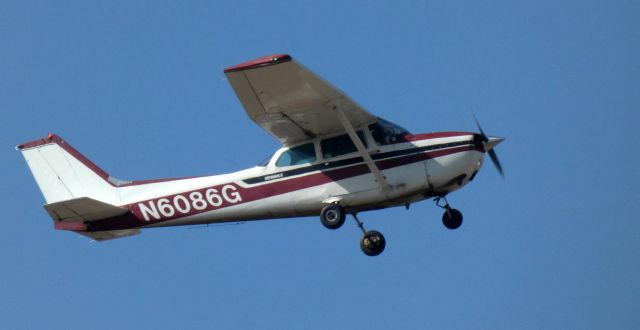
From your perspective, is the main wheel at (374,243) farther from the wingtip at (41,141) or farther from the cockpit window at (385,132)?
the wingtip at (41,141)

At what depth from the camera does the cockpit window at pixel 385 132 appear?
18219 millimetres

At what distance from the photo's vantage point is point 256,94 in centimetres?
1702

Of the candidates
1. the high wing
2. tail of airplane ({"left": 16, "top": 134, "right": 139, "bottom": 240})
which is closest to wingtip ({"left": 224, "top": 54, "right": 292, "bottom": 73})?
the high wing

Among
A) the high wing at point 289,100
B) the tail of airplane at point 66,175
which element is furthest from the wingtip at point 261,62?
the tail of airplane at point 66,175

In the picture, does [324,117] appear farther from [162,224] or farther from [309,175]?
[162,224]

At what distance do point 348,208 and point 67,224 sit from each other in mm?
5090

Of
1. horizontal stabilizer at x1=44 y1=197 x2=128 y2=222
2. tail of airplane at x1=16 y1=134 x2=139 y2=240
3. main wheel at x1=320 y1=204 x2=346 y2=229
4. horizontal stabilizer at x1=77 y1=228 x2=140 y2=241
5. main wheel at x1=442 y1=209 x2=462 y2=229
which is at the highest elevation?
tail of airplane at x1=16 y1=134 x2=139 y2=240

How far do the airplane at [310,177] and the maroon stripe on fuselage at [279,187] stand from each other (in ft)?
0.06

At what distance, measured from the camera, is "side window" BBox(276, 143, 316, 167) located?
1852cm

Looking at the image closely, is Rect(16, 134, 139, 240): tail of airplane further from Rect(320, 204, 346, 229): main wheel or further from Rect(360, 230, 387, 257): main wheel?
Rect(360, 230, 387, 257): main wheel

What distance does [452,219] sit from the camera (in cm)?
Answer: 1844

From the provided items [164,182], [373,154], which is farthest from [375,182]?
[164,182]

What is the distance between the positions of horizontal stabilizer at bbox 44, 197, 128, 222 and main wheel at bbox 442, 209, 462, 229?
582cm

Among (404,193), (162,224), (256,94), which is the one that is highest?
(256,94)
